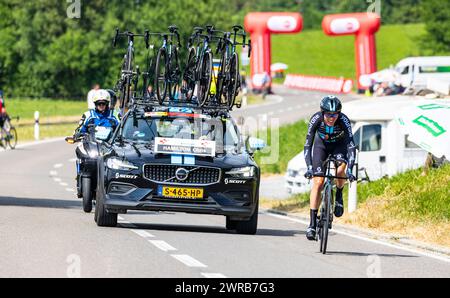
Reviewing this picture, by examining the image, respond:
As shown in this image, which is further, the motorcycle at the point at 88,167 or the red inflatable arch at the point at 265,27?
the red inflatable arch at the point at 265,27

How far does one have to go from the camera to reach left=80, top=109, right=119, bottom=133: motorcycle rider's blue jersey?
2022 centimetres

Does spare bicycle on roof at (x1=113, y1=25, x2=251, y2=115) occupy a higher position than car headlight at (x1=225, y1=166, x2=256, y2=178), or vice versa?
spare bicycle on roof at (x1=113, y1=25, x2=251, y2=115)

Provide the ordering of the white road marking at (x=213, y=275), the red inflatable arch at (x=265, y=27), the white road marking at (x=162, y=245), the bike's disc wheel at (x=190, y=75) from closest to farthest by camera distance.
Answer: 1. the white road marking at (x=213, y=275)
2. the white road marking at (x=162, y=245)
3. the bike's disc wheel at (x=190, y=75)
4. the red inflatable arch at (x=265, y=27)

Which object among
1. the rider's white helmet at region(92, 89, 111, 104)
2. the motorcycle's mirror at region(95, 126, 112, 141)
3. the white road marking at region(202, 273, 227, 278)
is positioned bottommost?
the white road marking at region(202, 273, 227, 278)

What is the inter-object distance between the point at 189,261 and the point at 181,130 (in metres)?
5.05

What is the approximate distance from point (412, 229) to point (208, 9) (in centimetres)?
8785

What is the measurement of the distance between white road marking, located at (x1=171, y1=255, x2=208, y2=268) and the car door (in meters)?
16.6

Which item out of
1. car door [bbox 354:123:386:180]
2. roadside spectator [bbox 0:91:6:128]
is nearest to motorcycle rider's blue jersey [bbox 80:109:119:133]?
car door [bbox 354:123:386:180]

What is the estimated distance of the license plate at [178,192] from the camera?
16625 millimetres

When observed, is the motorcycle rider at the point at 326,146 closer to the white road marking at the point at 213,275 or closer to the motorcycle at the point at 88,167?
the white road marking at the point at 213,275

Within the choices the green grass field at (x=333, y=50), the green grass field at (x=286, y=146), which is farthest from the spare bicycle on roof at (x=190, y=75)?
the green grass field at (x=333, y=50)

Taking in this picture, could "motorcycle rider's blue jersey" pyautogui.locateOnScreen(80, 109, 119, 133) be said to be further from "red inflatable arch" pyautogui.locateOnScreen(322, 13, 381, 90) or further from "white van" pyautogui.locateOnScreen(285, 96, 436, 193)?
"red inflatable arch" pyautogui.locateOnScreen(322, 13, 381, 90)

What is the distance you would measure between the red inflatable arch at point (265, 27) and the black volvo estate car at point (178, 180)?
6595cm

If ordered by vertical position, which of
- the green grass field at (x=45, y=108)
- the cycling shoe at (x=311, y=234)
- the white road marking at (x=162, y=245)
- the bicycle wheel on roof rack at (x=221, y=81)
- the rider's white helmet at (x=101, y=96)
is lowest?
the green grass field at (x=45, y=108)
